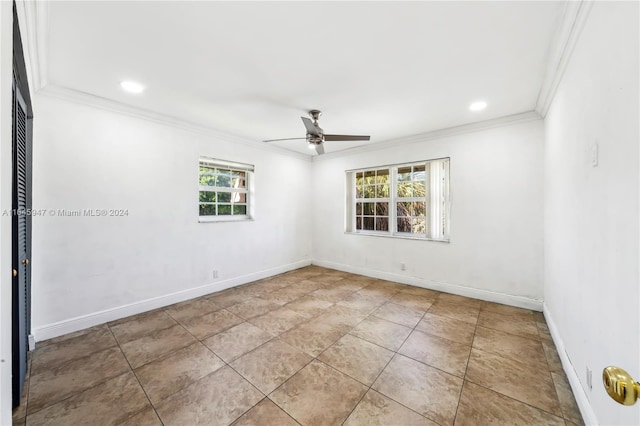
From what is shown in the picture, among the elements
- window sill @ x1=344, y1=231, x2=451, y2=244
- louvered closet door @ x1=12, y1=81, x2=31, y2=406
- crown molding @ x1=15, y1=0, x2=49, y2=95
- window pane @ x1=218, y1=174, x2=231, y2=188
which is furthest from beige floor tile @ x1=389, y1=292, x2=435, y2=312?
crown molding @ x1=15, y1=0, x2=49, y2=95

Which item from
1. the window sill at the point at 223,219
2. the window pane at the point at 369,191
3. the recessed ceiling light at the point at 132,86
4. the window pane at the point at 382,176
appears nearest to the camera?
the recessed ceiling light at the point at 132,86

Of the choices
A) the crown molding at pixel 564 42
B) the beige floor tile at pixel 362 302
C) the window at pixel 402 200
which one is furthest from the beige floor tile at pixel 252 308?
the crown molding at pixel 564 42

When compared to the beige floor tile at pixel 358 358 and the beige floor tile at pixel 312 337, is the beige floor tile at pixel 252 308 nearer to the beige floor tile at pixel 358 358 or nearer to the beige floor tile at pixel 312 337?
the beige floor tile at pixel 312 337

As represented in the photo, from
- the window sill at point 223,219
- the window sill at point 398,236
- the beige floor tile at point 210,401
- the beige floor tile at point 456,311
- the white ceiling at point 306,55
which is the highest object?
the white ceiling at point 306,55

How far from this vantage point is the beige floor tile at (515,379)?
1.75 m

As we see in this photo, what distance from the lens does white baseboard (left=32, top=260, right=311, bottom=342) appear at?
2.57 meters

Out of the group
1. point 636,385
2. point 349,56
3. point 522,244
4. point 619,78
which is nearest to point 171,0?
Result: point 349,56

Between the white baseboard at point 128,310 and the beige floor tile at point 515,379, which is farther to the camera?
the white baseboard at point 128,310

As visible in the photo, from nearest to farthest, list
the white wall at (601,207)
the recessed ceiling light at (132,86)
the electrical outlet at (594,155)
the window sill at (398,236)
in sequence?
1. the white wall at (601,207)
2. the electrical outlet at (594,155)
3. the recessed ceiling light at (132,86)
4. the window sill at (398,236)

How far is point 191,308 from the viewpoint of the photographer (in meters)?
3.31

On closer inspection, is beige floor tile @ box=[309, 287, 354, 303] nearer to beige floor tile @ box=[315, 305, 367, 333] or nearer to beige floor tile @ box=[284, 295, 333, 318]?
beige floor tile @ box=[284, 295, 333, 318]

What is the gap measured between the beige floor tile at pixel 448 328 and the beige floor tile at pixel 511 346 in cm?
8

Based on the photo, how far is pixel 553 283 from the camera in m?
2.57

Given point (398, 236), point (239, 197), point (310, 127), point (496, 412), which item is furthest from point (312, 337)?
point (239, 197)
